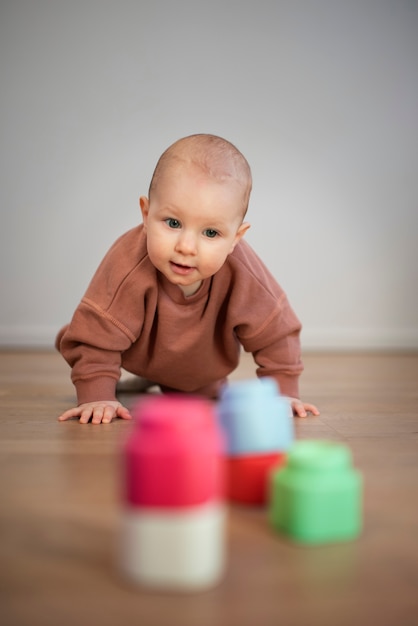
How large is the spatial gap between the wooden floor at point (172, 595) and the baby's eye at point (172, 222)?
0.33m

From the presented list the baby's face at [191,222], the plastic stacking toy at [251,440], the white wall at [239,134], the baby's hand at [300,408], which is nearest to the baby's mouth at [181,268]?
the baby's face at [191,222]

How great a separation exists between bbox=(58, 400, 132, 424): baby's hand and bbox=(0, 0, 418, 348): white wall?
1402mm

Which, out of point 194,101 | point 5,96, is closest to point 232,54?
point 194,101

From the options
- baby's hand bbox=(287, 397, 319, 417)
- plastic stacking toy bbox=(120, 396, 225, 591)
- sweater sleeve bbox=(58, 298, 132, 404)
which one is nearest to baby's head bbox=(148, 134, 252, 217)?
sweater sleeve bbox=(58, 298, 132, 404)

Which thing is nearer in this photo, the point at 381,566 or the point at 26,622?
the point at 26,622

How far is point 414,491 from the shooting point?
86 cm

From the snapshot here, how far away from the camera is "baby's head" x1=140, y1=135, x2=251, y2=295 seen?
1.15 m

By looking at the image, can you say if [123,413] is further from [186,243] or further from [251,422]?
[251,422]

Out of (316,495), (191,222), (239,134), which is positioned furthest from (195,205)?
(239,134)

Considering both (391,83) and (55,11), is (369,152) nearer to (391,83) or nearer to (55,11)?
(391,83)

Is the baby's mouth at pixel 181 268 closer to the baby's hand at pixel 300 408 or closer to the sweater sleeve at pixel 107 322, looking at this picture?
the sweater sleeve at pixel 107 322

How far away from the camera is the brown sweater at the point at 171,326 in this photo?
4.27ft

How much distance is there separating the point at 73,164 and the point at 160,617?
2.26 meters

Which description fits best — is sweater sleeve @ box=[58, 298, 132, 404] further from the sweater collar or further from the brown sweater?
the sweater collar
